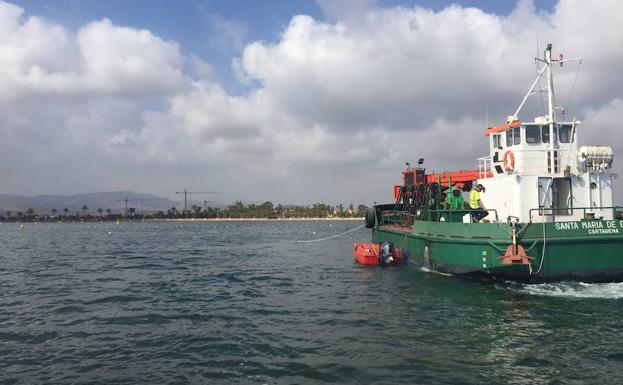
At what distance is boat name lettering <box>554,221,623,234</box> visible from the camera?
15352 mm

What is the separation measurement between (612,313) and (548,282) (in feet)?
11.3

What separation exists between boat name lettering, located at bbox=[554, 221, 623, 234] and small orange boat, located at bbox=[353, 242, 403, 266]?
408 inches

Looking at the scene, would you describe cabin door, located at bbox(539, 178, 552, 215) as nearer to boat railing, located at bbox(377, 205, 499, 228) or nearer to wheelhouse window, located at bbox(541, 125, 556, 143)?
wheelhouse window, located at bbox(541, 125, 556, 143)

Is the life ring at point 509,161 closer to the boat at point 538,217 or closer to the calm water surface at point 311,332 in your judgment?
the boat at point 538,217

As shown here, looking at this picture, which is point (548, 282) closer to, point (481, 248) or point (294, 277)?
point (481, 248)

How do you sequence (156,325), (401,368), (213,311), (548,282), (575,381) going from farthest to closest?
(548,282), (213,311), (156,325), (401,368), (575,381)

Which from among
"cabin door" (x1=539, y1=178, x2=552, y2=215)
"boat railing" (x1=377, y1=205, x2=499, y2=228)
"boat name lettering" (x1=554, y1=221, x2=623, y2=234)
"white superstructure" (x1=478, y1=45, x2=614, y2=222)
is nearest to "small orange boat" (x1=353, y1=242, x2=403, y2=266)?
"boat railing" (x1=377, y1=205, x2=499, y2=228)

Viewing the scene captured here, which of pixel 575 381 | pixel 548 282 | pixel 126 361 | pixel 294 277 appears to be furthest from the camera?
pixel 294 277

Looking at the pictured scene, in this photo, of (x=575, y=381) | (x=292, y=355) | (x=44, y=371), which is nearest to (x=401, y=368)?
(x=292, y=355)

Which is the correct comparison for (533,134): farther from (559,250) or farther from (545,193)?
(559,250)

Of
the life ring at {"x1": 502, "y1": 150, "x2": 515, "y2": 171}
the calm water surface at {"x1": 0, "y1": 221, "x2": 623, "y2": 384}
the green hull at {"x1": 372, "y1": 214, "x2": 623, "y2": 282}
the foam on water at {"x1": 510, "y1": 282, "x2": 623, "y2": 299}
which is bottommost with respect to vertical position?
the calm water surface at {"x1": 0, "y1": 221, "x2": 623, "y2": 384}

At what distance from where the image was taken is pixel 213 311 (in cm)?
1409

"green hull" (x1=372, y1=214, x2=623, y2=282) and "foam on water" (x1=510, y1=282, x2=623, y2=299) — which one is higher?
"green hull" (x1=372, y1=214, x2=623, y2=282)

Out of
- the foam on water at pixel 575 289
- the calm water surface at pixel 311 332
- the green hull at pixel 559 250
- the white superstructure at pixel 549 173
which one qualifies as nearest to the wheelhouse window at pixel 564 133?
the white superstructure at pixel 549 173
